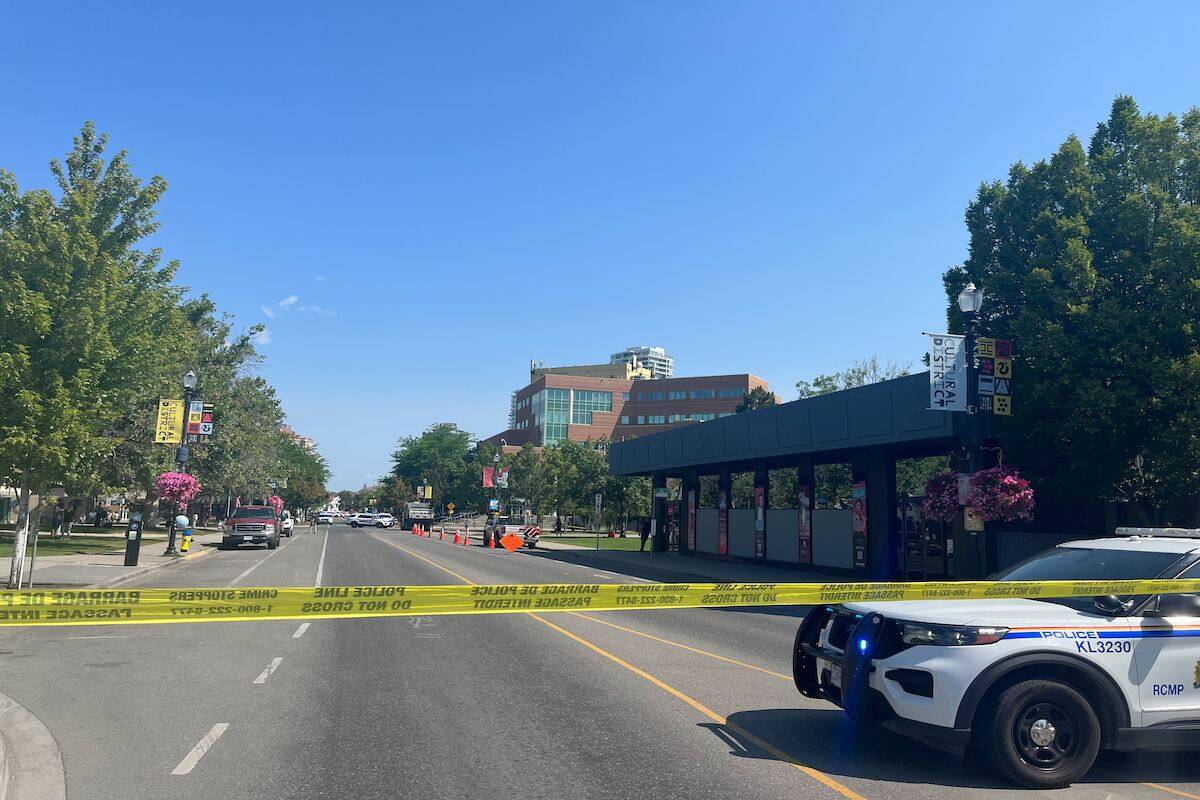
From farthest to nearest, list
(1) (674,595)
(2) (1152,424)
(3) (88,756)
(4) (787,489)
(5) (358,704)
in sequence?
(4) (787,489) < (2) (1152,424) < (1) (674,595) < (5) (358,704) < (3) (88,756)

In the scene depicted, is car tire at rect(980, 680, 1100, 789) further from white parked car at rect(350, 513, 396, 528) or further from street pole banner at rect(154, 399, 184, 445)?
white parked car at rect(350, 513, 396, 528)

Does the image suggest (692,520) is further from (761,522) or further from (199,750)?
(199,750)

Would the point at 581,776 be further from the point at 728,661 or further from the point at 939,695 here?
the point at 728,661

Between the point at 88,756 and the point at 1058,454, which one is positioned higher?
the point at 1058,454

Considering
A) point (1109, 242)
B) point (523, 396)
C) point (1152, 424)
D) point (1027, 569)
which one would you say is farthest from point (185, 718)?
point (523, 396)

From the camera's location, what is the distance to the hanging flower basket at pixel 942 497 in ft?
68.7

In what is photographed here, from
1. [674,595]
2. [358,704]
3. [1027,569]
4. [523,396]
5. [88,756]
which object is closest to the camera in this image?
[88,756]

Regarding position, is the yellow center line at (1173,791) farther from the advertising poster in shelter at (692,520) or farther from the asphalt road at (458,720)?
the advertising poster in shelter at (692,520)

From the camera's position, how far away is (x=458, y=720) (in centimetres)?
750

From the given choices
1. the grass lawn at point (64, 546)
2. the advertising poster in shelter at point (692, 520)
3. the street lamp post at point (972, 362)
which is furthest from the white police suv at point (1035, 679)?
the advertising poster in shelter at point (692, 520)

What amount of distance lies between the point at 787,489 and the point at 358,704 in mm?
52202

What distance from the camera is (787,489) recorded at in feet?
190

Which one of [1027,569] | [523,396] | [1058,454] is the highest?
[523,396]

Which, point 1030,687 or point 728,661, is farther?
point 728,661
